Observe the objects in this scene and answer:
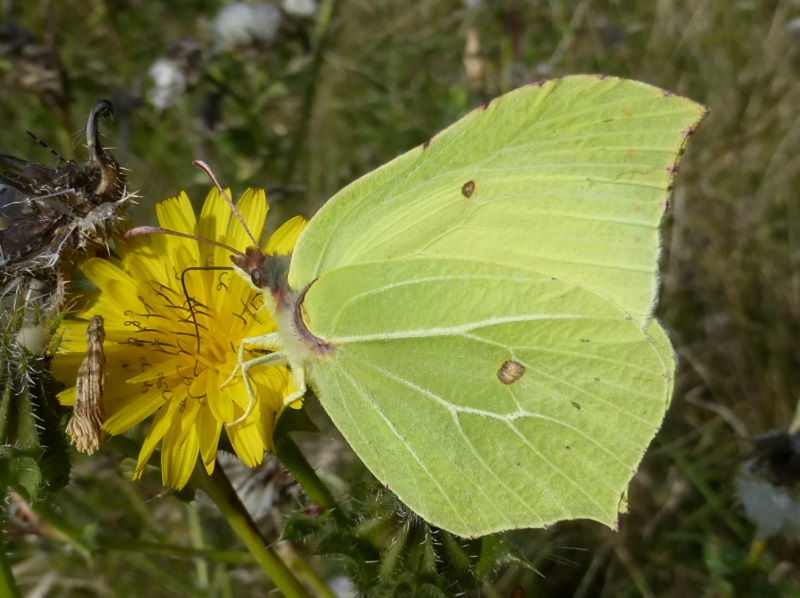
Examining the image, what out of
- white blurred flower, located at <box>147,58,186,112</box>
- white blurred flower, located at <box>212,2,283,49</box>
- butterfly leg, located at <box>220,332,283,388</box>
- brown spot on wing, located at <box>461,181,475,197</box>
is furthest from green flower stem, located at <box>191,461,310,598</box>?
white blurred flower, located at <box>212,2,283,49</box>

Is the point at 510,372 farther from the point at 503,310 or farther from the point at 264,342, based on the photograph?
the point at 264,342

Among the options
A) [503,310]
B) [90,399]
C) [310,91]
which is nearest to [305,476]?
[90,399]

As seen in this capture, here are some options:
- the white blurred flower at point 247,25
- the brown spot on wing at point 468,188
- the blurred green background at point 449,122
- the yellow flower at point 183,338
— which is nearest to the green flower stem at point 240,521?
the yellow flower at point 183,338

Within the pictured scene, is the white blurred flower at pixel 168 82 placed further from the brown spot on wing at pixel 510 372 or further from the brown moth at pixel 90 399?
the brown spot on wing at pixel 510 372

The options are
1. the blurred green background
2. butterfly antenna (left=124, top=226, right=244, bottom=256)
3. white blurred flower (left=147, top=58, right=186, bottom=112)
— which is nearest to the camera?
butterfly antenna (left=124, top=226, right=244, bottom=256)

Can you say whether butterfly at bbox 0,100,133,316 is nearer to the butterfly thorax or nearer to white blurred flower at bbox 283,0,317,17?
the butterfly thorax

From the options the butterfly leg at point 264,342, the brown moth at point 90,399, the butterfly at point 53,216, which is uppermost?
the butterfly at point 53,216

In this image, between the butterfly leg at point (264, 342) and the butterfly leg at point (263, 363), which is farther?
the butterfly leg at point (264, 342)
